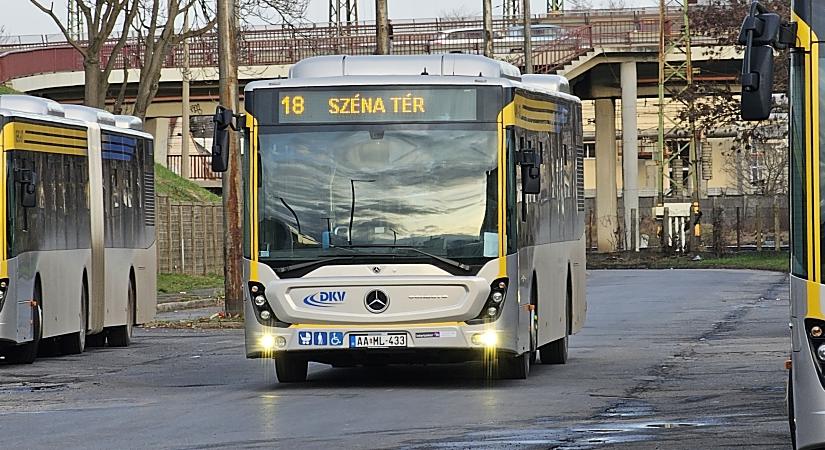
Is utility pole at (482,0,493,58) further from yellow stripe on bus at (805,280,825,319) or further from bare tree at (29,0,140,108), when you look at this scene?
yellow stripe on bus at (805,280,825,319)

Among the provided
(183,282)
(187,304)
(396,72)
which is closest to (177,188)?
(183,282)

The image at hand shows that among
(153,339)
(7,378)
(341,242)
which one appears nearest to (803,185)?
→ (341,242)

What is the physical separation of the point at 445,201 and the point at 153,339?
38.0 feet

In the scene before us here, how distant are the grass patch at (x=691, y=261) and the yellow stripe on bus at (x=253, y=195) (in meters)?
39.1

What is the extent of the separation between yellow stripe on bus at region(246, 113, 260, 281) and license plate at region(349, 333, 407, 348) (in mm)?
1041

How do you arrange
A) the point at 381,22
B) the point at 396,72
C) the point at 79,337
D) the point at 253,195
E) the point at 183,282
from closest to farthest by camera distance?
the point at 253,195, the point at 396,72, the point at 79,337, the point at 381,22, the point at 183,282

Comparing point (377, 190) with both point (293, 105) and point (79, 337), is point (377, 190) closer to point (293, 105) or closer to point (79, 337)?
point (293, 105)

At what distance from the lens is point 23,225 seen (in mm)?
21344

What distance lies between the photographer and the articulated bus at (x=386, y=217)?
17078 millimetres

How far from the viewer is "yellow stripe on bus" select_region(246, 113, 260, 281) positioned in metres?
17.3

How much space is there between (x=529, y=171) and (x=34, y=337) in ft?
22.2

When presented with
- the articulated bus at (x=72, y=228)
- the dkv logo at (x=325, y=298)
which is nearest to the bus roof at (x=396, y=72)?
the dkv logo at (x=325, y=298)

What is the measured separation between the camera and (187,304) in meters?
41.1

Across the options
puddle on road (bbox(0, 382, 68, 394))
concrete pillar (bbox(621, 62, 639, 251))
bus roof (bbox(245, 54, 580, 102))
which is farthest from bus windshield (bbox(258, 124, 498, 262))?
concrete pillar (bbox(621, 62, 639, 251))
